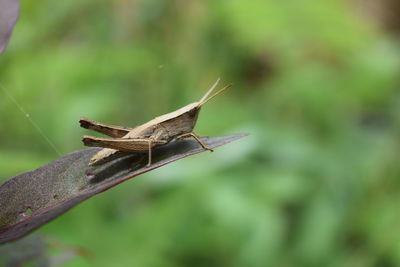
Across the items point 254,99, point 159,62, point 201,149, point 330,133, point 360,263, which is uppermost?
point 201,149

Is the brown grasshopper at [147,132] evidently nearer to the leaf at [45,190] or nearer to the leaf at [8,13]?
the leaf at [45,190]

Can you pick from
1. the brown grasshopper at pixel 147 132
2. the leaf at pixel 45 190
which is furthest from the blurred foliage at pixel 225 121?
the leaf at pixel 45 190

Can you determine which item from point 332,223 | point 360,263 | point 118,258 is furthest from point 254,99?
point 118,258

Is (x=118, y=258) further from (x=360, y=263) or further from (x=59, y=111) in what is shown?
(x=360, y=263)

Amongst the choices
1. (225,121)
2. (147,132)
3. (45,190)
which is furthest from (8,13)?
(225,121)

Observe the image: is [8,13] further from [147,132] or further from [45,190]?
[147,132]

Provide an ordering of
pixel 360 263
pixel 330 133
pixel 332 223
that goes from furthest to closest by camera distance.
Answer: pixel 330 133
pixel 332 223
pixel 360 263

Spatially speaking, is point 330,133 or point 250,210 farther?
point 330,133
